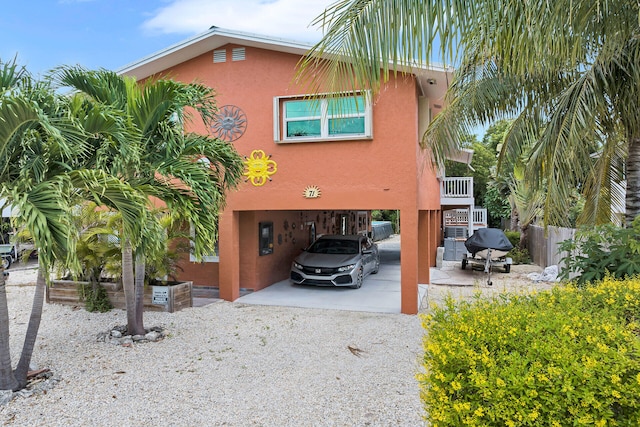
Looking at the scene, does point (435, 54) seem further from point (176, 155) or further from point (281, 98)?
point (281, 98)

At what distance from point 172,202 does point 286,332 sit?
3.25 metres

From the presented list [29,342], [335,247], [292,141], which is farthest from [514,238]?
[29,342]

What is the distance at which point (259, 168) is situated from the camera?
9953mm

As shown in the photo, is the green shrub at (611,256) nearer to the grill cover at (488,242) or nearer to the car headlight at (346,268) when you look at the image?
the car headlight at (346,268)

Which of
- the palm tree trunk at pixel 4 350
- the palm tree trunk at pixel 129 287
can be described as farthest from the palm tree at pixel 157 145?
the palm tree trunk at pixel 4 350

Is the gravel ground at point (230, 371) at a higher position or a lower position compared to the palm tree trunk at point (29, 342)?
lower

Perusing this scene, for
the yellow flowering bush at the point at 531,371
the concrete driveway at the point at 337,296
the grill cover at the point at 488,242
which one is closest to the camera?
the yellow flowering bush at the point at 531,371

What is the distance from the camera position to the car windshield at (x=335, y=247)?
1217cm

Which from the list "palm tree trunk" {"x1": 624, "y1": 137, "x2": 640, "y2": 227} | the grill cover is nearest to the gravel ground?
"palm tree trunk" {"x1": 624, "y1": 137, "x2": 640, "y2": 227}

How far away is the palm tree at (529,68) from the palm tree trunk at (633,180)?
2 centimetres

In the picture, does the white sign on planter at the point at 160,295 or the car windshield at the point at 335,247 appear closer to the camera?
the white sign on planter at the point at 160,295

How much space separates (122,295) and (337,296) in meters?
5.04

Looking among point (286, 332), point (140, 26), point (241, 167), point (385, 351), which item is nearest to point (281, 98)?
point (241, 167)

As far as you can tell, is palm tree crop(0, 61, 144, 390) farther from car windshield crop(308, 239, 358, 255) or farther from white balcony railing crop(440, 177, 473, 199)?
white balcony railing crop(440, 177, 473, 199)
